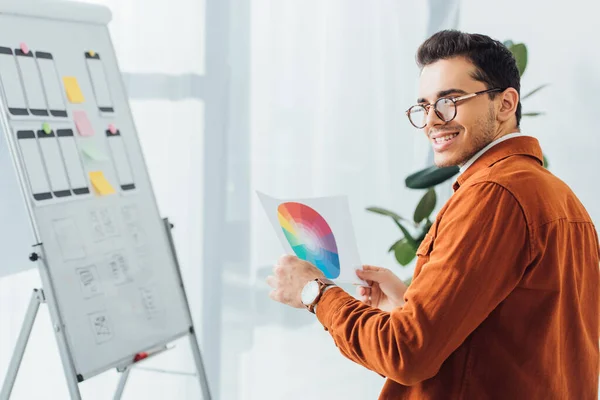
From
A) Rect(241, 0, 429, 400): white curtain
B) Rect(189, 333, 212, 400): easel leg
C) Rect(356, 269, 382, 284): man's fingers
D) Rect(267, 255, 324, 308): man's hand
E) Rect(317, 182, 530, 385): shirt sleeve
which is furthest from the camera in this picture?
Rect(241, 0, 429, 400): white curtain

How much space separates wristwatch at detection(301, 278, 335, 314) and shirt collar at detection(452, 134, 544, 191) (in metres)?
0.34

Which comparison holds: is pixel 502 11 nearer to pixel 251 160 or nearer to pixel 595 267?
pixel 251 160

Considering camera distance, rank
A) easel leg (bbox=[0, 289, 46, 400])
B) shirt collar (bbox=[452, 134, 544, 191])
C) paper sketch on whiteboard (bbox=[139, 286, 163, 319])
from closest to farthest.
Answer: shirt collar (bbox=[452, 134, 544, 191]), easel leg (bbox=[0, 289, 46, 400]), paper sketch on whiteboard (bbox=[139, 286, 163, 319])

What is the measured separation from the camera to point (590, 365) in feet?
4.29

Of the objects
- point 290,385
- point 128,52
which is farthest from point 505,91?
point 290,385

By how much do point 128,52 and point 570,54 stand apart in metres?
1.85

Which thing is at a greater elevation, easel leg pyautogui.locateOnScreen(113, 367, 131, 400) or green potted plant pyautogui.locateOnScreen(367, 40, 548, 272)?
green potted plant pyautogui.locateOnScreen(367, 40, 548, 272)

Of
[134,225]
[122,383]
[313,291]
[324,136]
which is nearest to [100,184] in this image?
[134,225]

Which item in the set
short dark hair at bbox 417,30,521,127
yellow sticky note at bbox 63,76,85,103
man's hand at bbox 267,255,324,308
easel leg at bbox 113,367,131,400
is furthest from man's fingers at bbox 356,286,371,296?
yellow sticky note at bbox 63,76,85,103

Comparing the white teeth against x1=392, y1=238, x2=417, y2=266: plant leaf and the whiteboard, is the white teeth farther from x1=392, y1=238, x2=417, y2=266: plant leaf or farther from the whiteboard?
x1=392, y1=238, x2=417, y2=266: plant leaf

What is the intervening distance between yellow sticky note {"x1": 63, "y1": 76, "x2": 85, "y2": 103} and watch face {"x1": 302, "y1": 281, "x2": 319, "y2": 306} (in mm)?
A: 1054

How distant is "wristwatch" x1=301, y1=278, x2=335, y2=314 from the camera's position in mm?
1346

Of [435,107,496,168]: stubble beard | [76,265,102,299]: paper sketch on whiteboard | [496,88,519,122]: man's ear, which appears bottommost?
[76,265,102,299]: paper sketch on whiteboard

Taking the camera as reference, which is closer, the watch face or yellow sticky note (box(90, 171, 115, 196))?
the watch face
